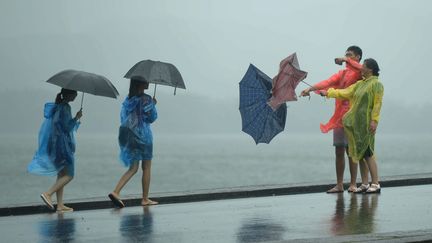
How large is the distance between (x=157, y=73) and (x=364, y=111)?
2.59 meters

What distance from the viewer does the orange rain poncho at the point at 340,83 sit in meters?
13.1

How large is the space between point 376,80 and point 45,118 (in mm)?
4023

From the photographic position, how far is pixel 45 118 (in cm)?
1228

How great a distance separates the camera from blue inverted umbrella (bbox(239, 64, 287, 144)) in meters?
13.0

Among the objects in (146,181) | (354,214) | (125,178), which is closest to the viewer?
(354,214)

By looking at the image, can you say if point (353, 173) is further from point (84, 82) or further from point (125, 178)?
point (84, 82)

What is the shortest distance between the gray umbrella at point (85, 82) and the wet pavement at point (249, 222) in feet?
4.45

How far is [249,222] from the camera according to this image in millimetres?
10000

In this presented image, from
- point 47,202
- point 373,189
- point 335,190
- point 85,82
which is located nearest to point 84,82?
point 85,82

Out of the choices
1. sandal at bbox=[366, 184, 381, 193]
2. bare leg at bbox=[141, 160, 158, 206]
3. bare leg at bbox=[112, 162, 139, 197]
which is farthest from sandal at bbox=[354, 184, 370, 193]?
bare leg at bbox=[112, 162, 139, 197]

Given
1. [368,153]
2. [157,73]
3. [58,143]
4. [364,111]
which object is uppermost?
[157,73]

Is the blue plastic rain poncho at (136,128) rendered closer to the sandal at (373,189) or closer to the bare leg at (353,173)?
the bare leg at (353,173)

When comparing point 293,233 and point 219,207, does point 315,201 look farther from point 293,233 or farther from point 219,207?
point 293,233

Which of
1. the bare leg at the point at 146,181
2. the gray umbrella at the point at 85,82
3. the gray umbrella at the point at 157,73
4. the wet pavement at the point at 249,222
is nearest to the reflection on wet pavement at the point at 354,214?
the wet pavement at the point at 249,222
